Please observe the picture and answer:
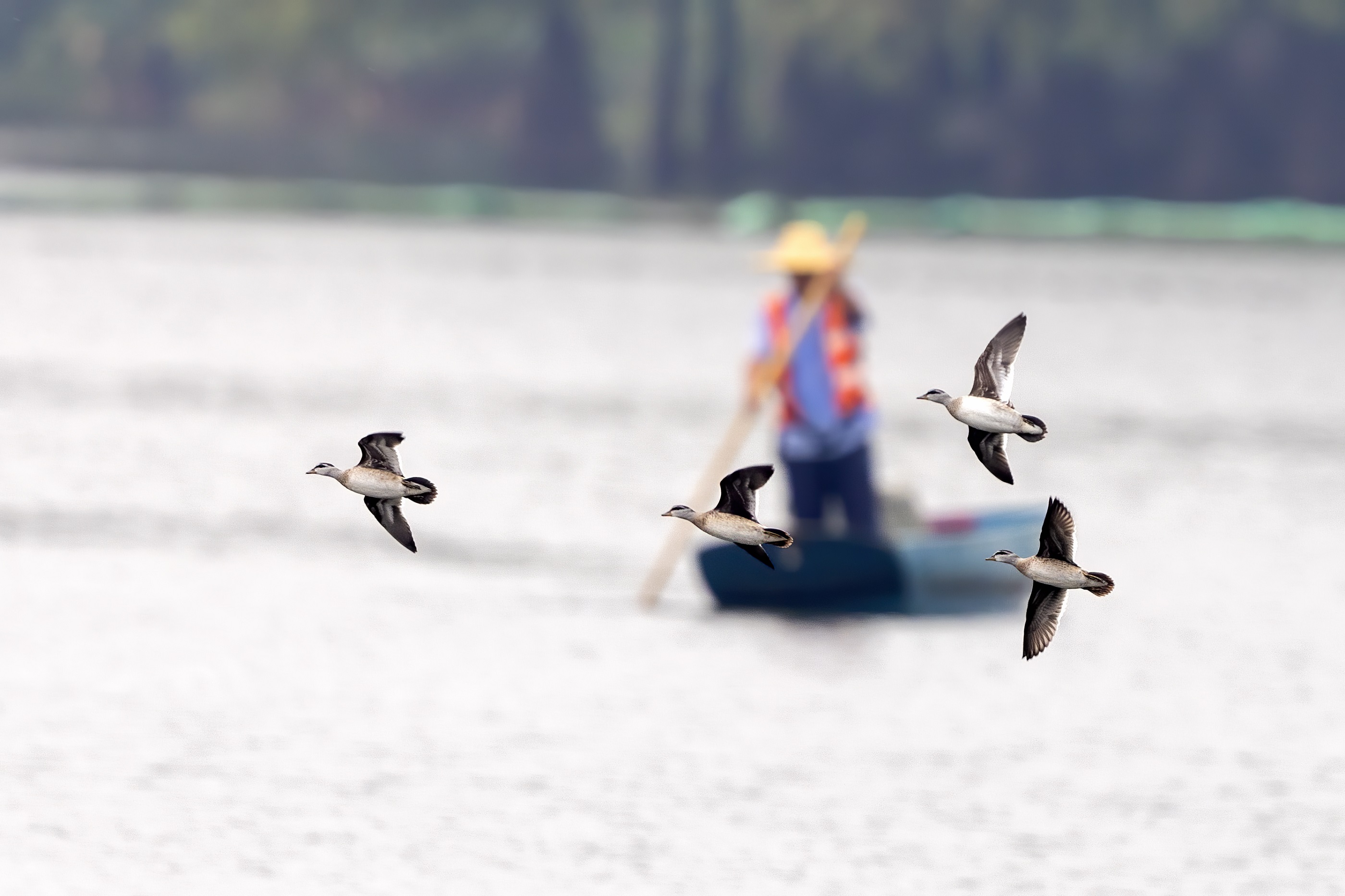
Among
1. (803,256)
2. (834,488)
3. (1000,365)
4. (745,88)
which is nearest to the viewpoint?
(1000,365)

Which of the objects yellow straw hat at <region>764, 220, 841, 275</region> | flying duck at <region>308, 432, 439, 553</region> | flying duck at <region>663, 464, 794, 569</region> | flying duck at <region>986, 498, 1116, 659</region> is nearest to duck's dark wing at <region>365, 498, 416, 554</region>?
flying duck at <region>308, 432, 439, 553</region>

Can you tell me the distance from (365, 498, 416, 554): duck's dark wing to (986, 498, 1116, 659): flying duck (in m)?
1.06

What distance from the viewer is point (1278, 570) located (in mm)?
31766

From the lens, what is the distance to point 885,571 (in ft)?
79.2

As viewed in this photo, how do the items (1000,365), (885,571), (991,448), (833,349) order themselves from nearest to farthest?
1. (991,448)
2. (1000,365)
3. (833,349)
4. (885,571)

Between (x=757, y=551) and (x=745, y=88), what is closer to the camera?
(x=757, y=551)

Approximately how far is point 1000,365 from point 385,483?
110 centimetres

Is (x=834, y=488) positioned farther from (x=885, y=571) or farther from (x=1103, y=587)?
(x=1103, y=587)

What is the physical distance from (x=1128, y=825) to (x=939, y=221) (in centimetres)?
10480

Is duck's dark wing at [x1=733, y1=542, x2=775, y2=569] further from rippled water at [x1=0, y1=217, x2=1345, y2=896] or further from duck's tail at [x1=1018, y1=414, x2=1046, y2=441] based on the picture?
rippled water at [x1=0, y1=217, x2=1345, y2=896]

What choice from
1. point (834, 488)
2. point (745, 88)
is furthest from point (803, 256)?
point (745, 88)

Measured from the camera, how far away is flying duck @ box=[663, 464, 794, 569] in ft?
15.6

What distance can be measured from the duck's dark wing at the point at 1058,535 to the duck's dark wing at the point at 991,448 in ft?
0.36

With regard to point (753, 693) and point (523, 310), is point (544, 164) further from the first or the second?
point (753, 693)
